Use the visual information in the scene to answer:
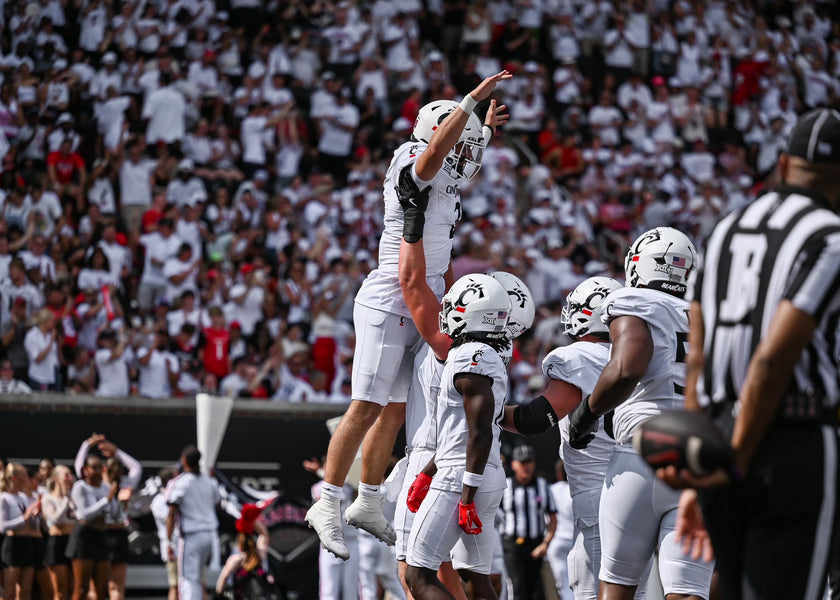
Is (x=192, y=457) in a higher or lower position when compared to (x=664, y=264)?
lower

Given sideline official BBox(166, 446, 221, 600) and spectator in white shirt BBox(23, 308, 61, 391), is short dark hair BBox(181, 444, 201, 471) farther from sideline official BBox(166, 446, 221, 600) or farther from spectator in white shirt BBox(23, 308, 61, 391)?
spectator in white shirt BBox(23, 308, 61, 391)

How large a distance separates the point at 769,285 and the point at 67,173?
15211 mm

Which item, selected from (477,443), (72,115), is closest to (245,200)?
(72,115)

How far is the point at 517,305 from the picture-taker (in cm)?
741

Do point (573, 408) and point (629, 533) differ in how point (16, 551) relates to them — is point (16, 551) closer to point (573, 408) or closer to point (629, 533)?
point (573, 408)

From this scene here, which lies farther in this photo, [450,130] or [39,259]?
[39,259]

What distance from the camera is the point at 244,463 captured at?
14750 mm

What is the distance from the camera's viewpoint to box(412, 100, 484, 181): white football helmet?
23.7 feet

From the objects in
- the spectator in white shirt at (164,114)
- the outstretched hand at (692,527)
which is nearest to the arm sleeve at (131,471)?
the spectator in white shirt at (164,114)

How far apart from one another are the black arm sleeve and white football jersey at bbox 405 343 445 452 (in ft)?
1.94

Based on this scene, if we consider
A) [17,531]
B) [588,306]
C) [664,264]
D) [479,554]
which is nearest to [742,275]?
[664,264]

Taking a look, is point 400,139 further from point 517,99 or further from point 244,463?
point 244,463

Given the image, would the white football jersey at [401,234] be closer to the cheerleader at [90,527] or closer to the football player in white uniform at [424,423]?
the football player in white uniform at [424,423]

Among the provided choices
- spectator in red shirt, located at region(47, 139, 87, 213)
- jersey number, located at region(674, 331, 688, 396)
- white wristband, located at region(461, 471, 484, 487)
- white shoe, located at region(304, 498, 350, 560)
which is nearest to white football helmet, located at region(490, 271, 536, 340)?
white wristband, located at region(461, 471, 484, 487)
